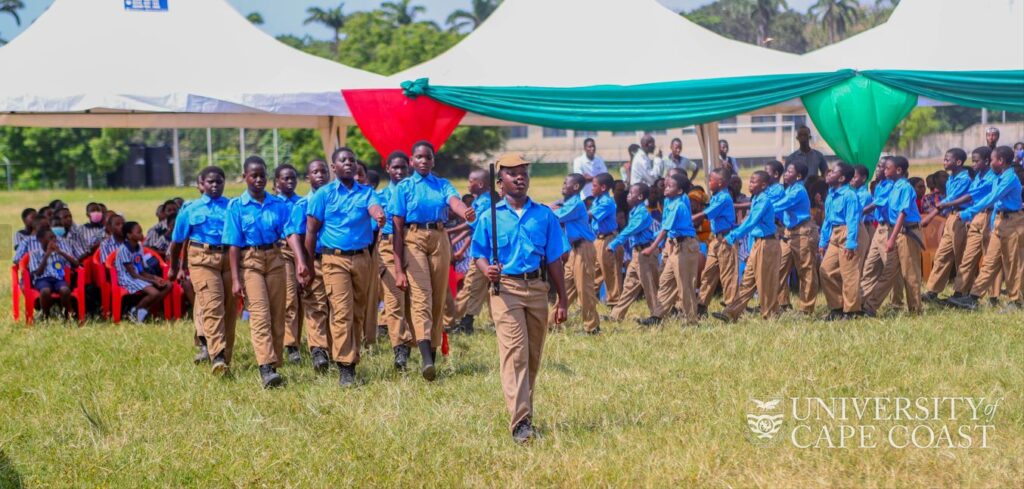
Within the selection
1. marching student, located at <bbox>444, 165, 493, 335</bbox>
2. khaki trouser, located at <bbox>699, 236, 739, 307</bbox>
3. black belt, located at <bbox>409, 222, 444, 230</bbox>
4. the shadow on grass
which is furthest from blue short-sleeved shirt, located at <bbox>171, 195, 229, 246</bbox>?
khaki trouser, located at <bbox>699, 236, 739, 307</bbox>

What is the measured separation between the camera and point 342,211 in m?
9.55

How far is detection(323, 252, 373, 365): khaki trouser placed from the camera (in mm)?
9414

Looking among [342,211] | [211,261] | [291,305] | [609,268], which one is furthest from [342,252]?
[609,268]

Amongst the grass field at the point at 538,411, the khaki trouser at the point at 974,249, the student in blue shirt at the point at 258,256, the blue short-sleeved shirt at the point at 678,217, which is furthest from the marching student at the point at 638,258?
the student in blue shirt at the point at 258,256

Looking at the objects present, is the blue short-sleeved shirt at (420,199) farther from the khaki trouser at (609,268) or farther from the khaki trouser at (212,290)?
the khaki trouser at (609,268)

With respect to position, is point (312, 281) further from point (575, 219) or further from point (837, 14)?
point (837, 14)

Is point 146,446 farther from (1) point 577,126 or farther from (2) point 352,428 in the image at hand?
(1) point 577,126

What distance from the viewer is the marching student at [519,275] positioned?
288 inches

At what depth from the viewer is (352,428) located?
7.86 m

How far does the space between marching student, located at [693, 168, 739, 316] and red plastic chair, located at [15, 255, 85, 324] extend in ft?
22.1

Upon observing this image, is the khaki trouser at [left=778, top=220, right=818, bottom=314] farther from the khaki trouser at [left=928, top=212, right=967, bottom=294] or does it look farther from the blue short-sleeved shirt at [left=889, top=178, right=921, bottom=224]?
the khaki trouser at [left=928, top=212, right=967, bottom=294]

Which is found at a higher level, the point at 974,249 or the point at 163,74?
the point at 163,74

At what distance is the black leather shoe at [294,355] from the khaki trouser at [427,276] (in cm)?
139

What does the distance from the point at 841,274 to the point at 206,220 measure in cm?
635
